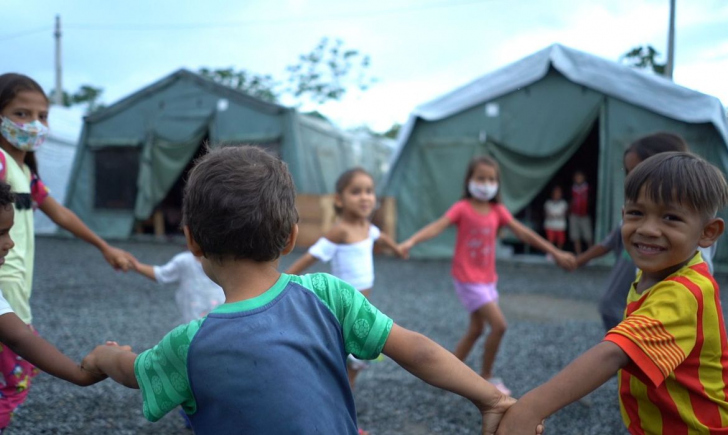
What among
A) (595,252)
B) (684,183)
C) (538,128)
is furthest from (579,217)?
(684,183)

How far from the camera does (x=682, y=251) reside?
69.9 inches

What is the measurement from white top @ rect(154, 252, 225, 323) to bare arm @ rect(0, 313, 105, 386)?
155cm

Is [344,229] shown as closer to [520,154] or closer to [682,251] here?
[682,251]

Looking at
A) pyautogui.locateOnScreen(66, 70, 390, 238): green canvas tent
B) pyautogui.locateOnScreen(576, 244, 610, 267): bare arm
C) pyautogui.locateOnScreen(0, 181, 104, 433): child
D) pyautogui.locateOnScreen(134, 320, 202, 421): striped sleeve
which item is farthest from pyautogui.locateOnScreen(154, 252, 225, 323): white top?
pyautogui.locateOnScreen(66, 70, 390, 238): green canvas tent

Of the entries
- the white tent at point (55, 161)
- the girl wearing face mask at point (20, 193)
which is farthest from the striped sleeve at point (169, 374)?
the white tent at point (55, 161)

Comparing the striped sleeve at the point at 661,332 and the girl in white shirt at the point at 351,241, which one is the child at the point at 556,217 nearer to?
the girl in white shirt at the point at 351,241

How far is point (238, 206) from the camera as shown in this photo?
1427mm

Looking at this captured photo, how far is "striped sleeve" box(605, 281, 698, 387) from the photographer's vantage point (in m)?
1.57

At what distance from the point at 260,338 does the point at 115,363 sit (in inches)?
19.8

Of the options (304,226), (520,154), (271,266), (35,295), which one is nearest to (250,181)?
(271,266)

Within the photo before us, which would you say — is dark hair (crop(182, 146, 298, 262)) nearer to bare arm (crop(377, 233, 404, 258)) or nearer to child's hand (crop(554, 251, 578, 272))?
bare arm (crop(377, 233, 404, 258))

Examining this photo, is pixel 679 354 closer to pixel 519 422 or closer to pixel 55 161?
pixel 519 422

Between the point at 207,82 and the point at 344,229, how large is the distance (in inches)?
446

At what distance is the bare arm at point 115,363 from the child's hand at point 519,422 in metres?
1.01
